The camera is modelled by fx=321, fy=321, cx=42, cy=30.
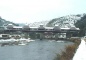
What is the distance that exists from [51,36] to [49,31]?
2399 millimetres

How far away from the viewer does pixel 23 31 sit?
101 m

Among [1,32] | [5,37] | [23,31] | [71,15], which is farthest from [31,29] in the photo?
[71,15]

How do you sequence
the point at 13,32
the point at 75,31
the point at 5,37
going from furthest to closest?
the point at 13,32 → the point at 75,31 → the point at 5,37

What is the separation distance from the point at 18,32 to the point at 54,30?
46.5ft

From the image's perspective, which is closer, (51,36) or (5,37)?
(5,37)

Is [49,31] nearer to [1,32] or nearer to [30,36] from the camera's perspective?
[30,36]

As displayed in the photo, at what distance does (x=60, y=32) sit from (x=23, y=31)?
38.7 feet

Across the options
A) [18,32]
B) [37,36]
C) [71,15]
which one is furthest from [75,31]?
[71,15]

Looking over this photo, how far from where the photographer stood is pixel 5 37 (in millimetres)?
87188

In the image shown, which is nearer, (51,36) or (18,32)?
(51,36)

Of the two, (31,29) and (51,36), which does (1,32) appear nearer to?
(31,29)

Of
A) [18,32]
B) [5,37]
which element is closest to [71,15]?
[18,32]

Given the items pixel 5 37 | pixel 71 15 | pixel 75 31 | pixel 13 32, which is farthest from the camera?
pixel 71 15

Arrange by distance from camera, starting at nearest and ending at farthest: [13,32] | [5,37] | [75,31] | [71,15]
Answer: [5,37] < [75,31] < [13,32] < [71,15]
